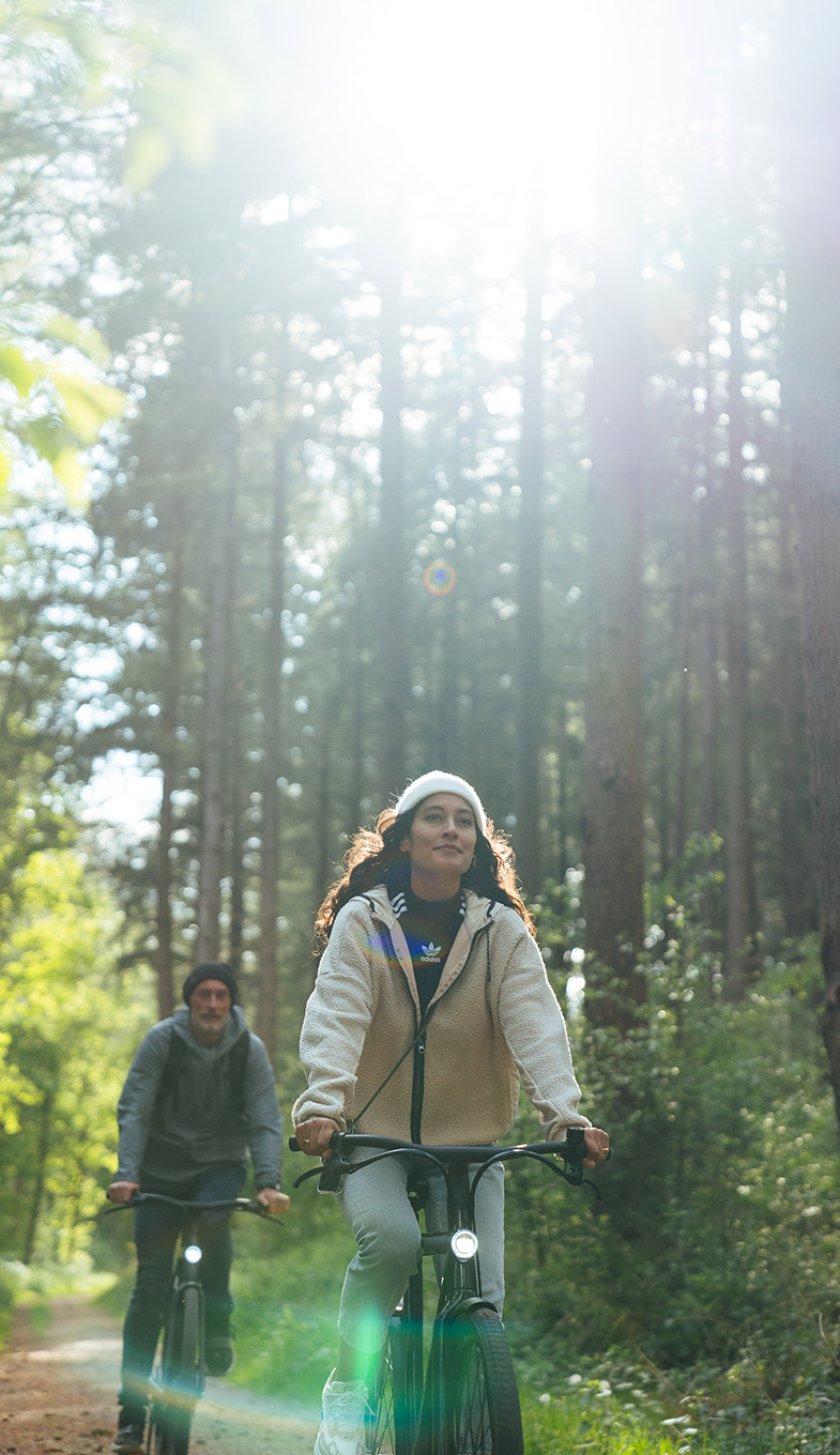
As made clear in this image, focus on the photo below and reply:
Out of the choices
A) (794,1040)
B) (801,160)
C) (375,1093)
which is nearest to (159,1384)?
(375,1093)

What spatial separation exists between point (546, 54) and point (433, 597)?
22.7m

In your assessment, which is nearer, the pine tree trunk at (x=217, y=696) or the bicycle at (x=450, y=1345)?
the bicycle at (x=450, y=1345)

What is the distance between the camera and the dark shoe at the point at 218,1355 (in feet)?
23.7

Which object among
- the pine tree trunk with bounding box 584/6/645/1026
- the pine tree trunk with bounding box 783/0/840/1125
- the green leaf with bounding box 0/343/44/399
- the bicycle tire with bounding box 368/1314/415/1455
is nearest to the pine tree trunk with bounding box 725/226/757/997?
the pine tree trunk with bounding box 584/6/645/1026

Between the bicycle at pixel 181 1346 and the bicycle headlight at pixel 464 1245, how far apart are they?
2.88 meters

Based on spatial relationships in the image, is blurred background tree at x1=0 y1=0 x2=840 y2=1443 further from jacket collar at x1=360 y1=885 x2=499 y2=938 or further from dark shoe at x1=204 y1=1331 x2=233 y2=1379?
dark shoe at x1=204 y1=1331 x2=233 y2=1379

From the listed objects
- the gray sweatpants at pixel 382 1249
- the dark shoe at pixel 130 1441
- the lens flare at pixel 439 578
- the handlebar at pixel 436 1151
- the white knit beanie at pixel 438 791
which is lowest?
the dark shoe at pixel 130 1441

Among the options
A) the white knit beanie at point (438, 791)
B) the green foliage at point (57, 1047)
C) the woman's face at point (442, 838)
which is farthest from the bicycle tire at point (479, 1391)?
the green foliage at point (57, 1047)

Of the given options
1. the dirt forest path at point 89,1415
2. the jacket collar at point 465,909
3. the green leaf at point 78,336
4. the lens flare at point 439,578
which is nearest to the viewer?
the green leaf at point 78,336

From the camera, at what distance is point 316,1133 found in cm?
438

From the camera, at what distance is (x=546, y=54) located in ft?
47.7

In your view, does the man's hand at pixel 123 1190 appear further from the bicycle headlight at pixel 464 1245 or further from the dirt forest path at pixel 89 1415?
the bicycle headlight at pixel 464 1245

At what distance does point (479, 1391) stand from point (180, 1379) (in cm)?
338

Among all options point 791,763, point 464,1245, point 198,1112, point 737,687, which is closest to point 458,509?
point 791,763
